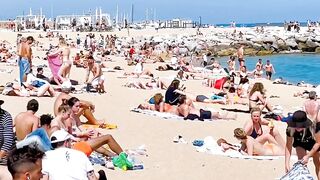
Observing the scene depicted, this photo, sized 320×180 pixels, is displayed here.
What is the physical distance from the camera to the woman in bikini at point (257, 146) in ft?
29.7

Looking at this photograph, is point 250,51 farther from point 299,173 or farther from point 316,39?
point 299,173

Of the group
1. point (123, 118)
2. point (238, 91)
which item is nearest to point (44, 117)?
point (123, 118)

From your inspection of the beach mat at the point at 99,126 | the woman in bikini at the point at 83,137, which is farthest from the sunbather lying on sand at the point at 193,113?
the woman in bikini at the point at 83,137

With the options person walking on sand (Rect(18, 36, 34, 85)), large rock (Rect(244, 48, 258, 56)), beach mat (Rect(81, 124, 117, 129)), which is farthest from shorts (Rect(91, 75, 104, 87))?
large rock (Rect(244, 48, 258, 56))

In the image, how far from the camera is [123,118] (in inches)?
479

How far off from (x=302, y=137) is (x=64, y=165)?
2.78 meters

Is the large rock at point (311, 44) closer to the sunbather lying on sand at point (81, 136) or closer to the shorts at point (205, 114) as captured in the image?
the shorts at point (205, 114)

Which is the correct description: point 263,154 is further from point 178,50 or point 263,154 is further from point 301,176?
point 178,50

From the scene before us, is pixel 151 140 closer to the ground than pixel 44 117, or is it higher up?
closer to the ground

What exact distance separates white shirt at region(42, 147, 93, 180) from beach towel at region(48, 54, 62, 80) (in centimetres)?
1030

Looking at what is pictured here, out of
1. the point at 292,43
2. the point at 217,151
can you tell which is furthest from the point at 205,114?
the point at 292,43

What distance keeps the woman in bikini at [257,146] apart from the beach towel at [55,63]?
7.72m

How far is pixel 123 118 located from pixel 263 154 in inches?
151

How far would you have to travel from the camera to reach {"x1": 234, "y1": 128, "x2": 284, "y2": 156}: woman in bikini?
9.06 metres
